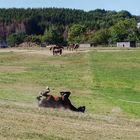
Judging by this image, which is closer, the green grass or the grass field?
the grass field

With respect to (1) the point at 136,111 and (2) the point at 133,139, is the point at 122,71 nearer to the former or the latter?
(1) the point at 136,111

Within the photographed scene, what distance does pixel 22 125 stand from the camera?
46.9ft

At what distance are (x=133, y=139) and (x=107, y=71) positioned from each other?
34658 millimetres

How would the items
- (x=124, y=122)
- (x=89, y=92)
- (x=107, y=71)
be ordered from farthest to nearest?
(x=107, y=71)
(x=89, y=92)
(x=124, y=122)

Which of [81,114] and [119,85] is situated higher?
[81,114]

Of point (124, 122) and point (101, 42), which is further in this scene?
point (101, 42)

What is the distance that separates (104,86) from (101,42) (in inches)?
5424

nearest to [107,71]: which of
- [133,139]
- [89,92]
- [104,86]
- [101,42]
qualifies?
[104,86]

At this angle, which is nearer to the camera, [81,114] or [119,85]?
[81,114]

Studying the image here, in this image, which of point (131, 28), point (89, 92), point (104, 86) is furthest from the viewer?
point (131, 28)

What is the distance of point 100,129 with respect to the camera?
15148 mm

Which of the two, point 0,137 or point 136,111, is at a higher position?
point 0,137

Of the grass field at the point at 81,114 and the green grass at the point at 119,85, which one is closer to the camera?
the grass field at the point at 81,114

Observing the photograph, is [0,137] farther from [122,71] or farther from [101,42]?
[101,42]
